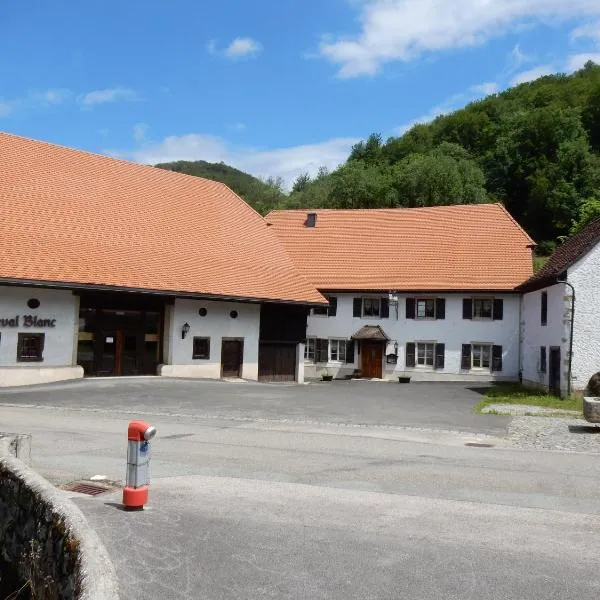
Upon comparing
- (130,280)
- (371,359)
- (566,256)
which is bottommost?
(371,359)

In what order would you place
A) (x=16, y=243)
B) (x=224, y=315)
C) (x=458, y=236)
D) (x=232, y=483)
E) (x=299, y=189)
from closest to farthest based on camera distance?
(x=232, y=483) → (x=16, y=243) → (x=224, y=315) → (x=458, y=236) → (x=299, y=189)

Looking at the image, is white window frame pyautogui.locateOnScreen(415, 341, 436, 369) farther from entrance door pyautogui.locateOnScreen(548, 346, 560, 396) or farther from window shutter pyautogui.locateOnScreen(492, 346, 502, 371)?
entrance door pyautogui.locateOnScreen(548, 346, 560, 396)

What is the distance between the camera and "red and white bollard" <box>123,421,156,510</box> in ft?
25.7

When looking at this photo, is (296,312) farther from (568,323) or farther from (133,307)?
(568,323)

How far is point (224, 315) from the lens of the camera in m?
30.9

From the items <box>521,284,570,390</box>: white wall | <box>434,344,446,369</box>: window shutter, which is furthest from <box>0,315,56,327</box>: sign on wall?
<box>434,344,446,369</box>: window shutter

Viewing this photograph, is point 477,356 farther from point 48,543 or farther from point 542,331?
point 48,543

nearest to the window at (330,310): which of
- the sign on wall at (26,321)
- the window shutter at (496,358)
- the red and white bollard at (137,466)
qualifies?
the window shutter at (496,358)

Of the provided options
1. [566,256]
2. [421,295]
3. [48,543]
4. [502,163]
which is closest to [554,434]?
[48,543]

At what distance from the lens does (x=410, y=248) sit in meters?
41.5

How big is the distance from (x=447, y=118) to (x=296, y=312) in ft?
178

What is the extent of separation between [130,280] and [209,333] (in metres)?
4.87

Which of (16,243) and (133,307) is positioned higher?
(16,243)

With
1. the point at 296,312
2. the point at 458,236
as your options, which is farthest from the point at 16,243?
the point at 458,236
